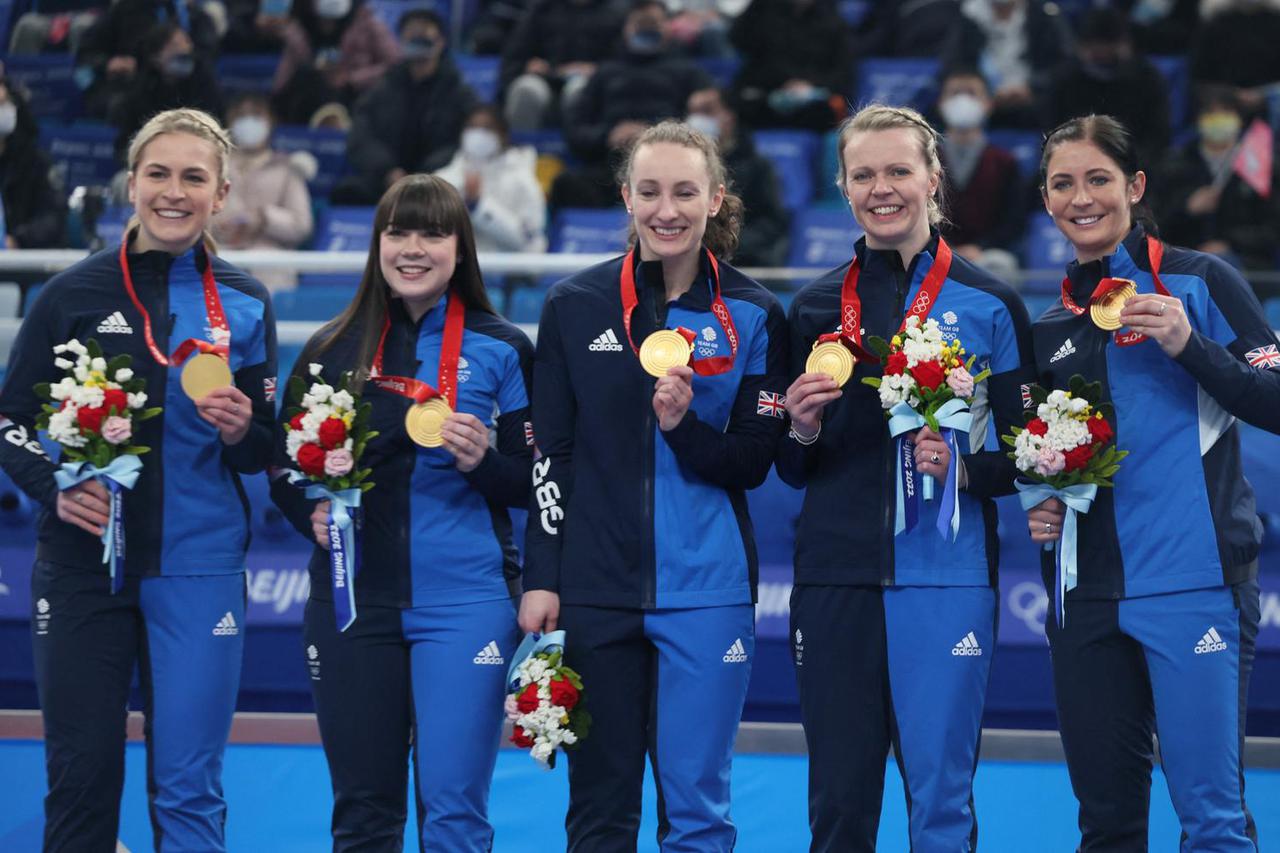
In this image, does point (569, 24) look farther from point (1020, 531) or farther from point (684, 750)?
point (684, 750)

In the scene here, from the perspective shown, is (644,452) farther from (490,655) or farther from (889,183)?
(889,183)

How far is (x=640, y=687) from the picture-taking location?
3656mm

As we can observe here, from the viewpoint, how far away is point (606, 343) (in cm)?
376

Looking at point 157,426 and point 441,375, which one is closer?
point 441,375

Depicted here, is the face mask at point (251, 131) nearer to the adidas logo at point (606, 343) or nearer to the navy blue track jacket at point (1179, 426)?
the adidas logo at point (606, 343)

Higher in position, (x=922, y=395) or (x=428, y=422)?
(x=922, y=395)

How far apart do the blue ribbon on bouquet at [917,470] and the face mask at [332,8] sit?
9630 millimetres

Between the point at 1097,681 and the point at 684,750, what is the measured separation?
1004mm

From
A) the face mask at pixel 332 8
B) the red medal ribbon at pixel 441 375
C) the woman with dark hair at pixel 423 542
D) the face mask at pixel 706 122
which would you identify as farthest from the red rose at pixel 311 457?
the face mask at pixel 332 8

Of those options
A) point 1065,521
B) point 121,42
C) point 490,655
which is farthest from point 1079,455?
point 121,42

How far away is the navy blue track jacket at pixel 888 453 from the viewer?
359cm

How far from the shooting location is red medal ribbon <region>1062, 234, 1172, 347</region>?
365cm

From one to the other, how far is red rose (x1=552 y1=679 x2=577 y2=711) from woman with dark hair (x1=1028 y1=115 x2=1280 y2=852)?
119cm

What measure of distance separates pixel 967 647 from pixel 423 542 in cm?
135
